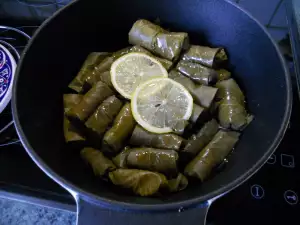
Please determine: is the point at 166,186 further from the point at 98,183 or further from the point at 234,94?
the point at 234,94

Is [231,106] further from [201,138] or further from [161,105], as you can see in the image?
[161,105]

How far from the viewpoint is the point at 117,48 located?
1505 millimetres

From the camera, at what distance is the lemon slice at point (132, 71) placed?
1.30 m

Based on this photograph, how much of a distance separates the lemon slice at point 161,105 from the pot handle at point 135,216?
413mm

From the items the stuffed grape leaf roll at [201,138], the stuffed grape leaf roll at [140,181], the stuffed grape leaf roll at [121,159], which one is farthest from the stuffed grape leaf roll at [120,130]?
the stuffed grape leaf roll at [201,138]

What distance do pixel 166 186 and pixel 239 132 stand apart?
0.42 meters

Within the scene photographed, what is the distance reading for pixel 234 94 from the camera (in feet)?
4.23

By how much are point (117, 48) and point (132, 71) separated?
9.7 inches

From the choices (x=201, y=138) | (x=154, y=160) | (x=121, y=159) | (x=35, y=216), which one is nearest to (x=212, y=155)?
(x=201, y=138)

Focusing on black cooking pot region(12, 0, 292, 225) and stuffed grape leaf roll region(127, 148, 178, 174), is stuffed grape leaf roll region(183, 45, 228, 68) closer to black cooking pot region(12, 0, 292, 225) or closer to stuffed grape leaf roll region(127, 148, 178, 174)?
black cooking pot region(12, 0, 292, 225)

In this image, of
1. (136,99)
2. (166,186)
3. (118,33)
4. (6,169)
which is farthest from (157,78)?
(6,169)

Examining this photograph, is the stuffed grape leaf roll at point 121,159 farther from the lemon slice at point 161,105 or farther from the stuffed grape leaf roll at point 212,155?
the stuffed grape leaf roll at point 212,155

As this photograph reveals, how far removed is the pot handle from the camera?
0.84 metres

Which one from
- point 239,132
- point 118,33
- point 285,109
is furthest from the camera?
point 118,33
